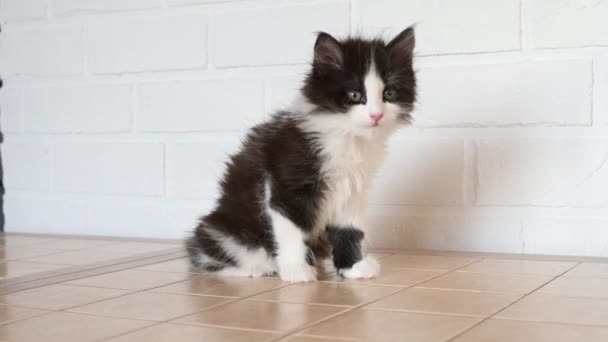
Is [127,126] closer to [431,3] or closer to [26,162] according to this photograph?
[26,162]

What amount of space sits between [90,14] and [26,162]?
66 cm

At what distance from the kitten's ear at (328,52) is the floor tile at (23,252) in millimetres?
1204

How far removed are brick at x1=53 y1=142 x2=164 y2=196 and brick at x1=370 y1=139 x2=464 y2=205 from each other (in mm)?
844

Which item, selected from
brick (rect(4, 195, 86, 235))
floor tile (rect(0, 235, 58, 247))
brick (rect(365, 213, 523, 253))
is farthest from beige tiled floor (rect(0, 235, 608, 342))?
brick (rect(4, 195, 86, 235))

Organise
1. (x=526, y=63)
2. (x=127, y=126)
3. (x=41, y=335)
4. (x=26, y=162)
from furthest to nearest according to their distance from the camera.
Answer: (x=26, y=162) < (x=127, y=126) < (x=526, y=63) < (x=41, y=335)

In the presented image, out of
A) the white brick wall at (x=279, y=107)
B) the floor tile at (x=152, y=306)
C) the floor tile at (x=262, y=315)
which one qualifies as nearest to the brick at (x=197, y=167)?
the white brick wall at (x=279, y=107)

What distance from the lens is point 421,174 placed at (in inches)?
91.3

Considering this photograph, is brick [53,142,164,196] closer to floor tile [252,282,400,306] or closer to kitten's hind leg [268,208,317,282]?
kitten's hind leg [268,208,317,282]

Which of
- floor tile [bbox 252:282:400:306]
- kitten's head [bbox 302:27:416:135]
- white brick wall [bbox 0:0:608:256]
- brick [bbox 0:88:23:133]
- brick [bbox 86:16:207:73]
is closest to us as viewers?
floor tile [bbox 252:282:400:306]

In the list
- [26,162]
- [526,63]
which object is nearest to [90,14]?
[26,162]

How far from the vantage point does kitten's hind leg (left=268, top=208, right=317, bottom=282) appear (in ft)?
5.80

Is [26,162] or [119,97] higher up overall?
[119,97]

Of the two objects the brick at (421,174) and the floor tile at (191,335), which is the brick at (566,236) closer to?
the brick at (421,174)

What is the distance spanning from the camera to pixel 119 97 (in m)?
2.78
